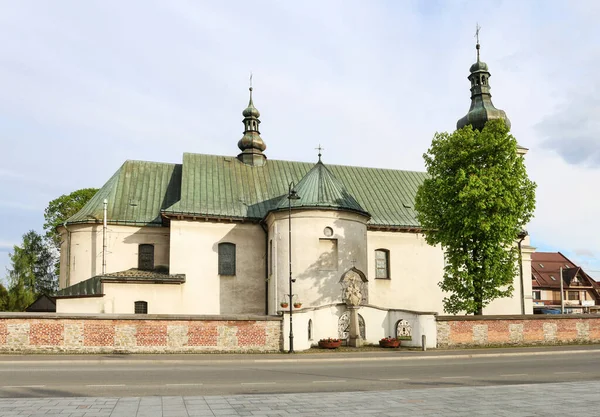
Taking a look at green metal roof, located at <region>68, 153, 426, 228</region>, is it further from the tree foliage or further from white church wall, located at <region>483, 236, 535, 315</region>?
the tree foliage

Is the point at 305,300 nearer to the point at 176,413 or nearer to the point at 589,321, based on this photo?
the point at 589,321

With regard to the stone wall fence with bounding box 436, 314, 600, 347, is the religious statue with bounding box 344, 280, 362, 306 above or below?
above

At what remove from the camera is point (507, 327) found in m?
29.1

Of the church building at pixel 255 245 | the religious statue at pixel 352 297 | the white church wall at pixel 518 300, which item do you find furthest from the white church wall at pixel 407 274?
the religious statue at pixel 352 297

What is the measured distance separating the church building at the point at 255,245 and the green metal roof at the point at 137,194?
0.32ft

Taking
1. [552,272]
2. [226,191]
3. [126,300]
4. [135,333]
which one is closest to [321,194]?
[226,191]

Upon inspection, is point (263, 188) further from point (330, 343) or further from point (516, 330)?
point (516, 330)

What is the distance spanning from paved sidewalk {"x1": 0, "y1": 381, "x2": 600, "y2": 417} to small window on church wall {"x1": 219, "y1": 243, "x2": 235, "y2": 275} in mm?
23742

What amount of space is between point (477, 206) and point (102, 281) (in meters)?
21.2

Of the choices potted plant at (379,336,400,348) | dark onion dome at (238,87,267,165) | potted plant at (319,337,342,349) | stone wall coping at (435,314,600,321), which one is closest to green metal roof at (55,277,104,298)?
potted plant at (319,337,342,349)

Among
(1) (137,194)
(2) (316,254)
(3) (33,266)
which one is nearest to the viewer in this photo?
(2) (316,254)

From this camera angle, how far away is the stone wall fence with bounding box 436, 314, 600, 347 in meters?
28.0

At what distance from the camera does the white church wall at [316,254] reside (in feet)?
103

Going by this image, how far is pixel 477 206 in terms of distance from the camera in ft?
94.8
